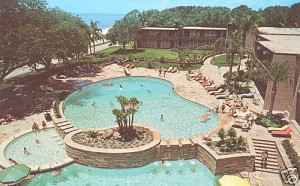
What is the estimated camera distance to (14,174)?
718 inches

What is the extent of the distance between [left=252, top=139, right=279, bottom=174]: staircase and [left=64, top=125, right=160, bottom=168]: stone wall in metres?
7.74

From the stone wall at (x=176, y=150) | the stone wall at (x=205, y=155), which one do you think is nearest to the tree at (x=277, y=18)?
the stone wall at (x=205, y=155)

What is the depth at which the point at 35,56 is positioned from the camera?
32688mm

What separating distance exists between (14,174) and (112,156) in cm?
651

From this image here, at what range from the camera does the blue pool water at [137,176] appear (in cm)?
1970

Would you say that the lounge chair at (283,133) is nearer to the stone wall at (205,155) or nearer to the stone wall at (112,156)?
the stone wall at (205,155)

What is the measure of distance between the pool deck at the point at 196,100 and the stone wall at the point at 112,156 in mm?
6108

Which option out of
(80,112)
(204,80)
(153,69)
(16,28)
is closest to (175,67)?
(153,69)

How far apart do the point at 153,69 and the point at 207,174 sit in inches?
1271

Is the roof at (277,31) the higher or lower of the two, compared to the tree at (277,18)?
lower

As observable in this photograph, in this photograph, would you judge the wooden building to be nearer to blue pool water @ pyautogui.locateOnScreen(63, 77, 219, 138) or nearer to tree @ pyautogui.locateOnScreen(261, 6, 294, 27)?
tree @ pyautogui.locateOnScreen(261, 6, 294, 27)

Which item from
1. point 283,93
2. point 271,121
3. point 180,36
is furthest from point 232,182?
point 180,36

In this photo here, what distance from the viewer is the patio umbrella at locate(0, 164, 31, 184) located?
707 inches

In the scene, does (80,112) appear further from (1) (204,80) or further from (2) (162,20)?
(2) (162,20)
